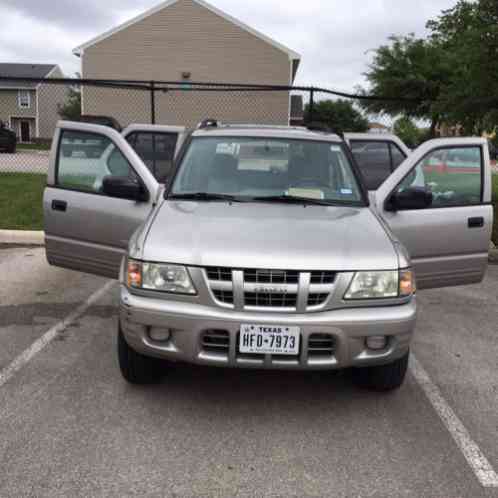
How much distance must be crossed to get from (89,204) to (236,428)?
2.43 meters

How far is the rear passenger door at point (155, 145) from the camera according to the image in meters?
6.50

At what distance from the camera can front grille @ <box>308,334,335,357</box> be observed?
3283mm

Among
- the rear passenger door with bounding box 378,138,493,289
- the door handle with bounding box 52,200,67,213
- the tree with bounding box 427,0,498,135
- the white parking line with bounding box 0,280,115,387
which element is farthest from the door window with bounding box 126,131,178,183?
the tree with bounding box 427,0,498,135

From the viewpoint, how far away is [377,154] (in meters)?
8.08

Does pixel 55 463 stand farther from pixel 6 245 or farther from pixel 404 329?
pixel 6 245

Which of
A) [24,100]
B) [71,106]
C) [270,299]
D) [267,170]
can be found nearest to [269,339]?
[270,299]

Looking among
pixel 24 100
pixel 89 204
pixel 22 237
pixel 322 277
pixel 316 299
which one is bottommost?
pixel 22 237

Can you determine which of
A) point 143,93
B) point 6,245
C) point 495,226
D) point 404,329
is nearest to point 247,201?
point 404,329

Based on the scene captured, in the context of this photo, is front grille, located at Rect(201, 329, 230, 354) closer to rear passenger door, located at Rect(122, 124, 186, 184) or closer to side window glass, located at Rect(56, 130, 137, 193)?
side window glass, located at Rect(56, 130, 137, 193)

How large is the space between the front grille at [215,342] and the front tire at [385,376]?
1.08 meters

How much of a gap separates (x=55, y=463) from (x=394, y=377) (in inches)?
82.3

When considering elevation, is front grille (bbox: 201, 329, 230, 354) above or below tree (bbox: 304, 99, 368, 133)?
below

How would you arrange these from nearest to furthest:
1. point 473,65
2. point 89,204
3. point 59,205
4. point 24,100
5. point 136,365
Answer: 1. point 136,365
2. point 89,204
3. point 59,205
4. point 473,65
5. point 24,100

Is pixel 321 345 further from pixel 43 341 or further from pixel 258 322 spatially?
pixel 43 341
